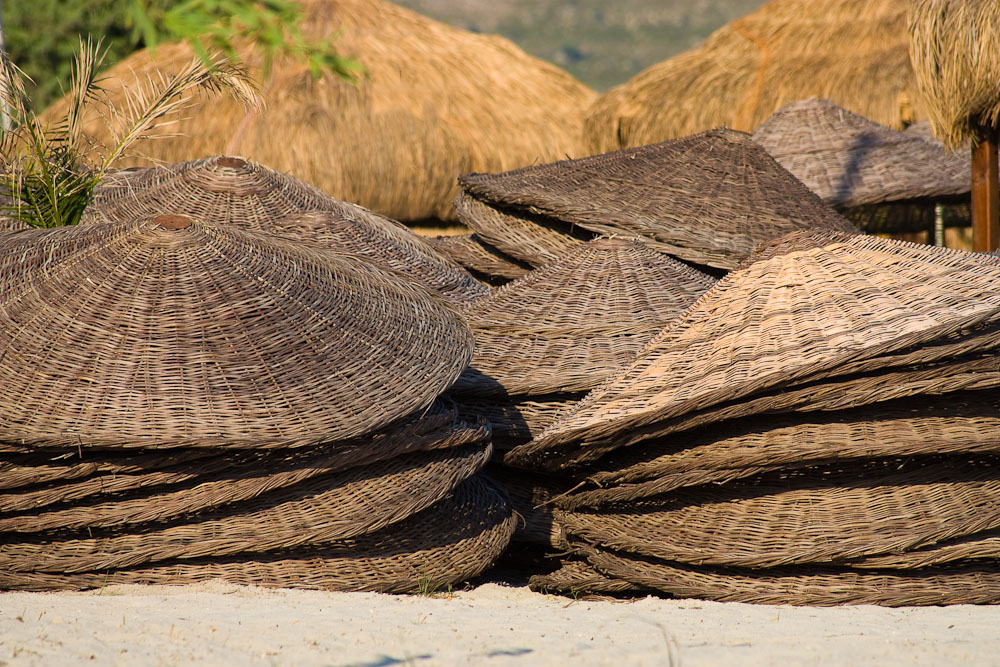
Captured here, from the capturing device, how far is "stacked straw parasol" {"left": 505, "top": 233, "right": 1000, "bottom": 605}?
3.13 meters

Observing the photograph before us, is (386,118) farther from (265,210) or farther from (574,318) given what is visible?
(574,318)

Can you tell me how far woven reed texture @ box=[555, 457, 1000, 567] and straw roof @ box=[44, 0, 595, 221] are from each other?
24.3ft

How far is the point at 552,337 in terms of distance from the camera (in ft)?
13.5

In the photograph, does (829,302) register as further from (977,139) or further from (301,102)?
(301,102)

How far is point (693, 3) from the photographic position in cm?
6956

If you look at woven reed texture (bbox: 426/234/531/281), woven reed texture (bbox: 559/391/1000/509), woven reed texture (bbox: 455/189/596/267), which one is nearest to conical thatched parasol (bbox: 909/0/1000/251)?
woven reed texture (bbox: 455/189/596/267)

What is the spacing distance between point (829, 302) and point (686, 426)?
2.28ft

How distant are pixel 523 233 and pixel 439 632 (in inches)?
120

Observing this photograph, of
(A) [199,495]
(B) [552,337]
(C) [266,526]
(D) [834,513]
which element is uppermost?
(B) [552,337]

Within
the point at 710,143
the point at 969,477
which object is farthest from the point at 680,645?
the point at 710,143

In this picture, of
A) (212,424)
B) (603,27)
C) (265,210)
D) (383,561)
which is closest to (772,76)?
(265,210)

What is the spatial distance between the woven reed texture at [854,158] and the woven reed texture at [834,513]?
243 inches

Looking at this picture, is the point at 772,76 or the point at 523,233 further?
the point at 772,76

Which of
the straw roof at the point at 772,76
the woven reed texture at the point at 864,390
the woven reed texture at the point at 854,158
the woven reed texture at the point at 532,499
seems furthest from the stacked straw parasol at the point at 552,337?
the straw roof at the point at 772,76
